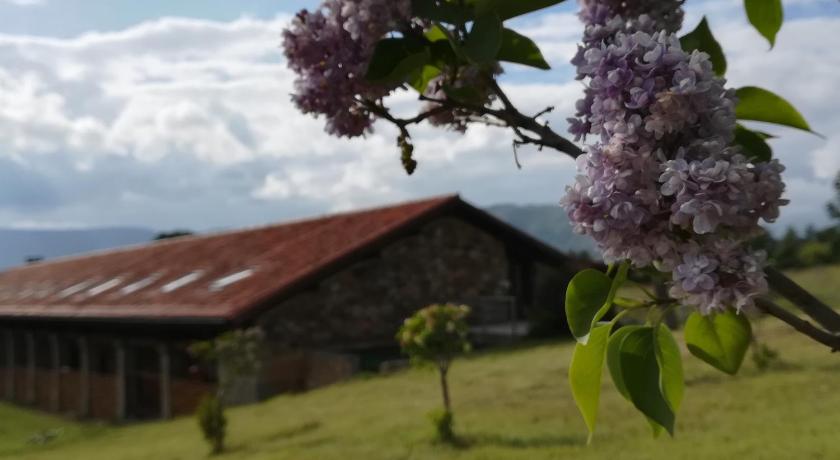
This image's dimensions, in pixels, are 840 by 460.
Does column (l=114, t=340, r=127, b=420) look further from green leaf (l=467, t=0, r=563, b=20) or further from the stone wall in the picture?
green leaf (l=467, t=0, r=563, b=20)

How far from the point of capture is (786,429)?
16.8 feet

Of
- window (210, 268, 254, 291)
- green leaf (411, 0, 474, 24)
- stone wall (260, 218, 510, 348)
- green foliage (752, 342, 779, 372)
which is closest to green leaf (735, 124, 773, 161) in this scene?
green leaf (411, 0, 474, 24)

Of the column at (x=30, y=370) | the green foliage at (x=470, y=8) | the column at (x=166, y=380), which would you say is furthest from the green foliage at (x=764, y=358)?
the column at (x=30, y=370)

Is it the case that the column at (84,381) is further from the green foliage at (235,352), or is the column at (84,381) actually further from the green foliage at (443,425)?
the green foliage at (443,425)

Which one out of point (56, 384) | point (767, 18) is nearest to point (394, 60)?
point (767, 18)

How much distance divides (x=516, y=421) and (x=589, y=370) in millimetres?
5888

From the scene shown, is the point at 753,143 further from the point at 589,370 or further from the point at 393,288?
the point at 393,288

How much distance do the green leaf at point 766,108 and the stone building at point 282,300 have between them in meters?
10.2

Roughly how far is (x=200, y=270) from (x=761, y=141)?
14.2m

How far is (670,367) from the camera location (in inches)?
48.4

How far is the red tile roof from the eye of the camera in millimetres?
12383

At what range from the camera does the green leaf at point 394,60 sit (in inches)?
64.8

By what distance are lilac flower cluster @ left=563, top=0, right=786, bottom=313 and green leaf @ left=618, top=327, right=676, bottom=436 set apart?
15cm

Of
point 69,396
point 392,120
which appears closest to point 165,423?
point 69,396
